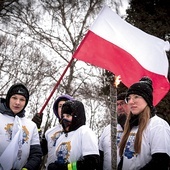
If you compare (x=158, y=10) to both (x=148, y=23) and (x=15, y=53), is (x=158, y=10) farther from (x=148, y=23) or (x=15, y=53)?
(x=15, y=53)

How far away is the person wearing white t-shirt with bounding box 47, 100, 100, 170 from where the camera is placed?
347 cm

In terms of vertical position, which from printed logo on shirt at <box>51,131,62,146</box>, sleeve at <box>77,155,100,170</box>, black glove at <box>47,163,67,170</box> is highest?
printed logo on shirt at <box>51,131,62,146</box>

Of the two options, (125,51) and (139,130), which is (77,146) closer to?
(139,130)

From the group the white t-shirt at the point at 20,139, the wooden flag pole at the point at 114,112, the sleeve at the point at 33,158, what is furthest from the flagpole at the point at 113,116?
the white t-shirt at the point at 20,139

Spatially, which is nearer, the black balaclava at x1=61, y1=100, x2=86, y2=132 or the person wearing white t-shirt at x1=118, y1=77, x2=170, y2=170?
the person wearing white t-shirt at x1=118, y1=77, x2=170, y2=170

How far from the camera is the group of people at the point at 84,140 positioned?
3195mm

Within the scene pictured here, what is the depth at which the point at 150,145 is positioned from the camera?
10.5 feet

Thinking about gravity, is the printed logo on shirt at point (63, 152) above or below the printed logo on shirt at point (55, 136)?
below

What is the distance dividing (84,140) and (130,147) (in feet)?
1.77

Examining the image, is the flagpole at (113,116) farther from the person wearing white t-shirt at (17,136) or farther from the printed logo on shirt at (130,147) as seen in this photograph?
the person wearing white t-shirt at (17,136)

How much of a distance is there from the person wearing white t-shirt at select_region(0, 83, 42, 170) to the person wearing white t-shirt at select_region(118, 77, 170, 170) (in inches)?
42.7

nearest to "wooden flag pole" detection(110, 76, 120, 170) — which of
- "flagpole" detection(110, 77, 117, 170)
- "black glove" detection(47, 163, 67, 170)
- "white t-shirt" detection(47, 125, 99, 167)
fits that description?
"flagpole" detection(110, 77, 117, 170)

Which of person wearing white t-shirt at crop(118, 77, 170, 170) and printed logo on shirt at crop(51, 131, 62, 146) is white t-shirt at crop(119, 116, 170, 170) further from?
printed logo on shirt at crop(51, 131, 62, 146)

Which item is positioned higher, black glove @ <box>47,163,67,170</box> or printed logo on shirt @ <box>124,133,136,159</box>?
printed logo on shirt @ <box>124,133,136,159</box>
